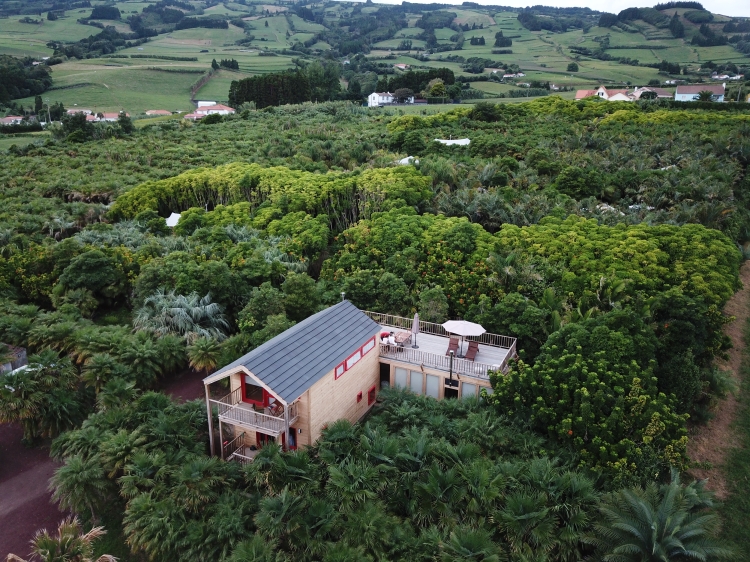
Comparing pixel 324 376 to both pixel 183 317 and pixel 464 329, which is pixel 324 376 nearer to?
pixel 464 329

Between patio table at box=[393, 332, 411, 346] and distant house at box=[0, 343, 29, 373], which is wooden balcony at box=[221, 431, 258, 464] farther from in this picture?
distant house at box=[0, 343, 29, 373]

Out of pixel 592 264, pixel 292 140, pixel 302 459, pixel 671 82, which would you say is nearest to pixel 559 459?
pixel 302 459

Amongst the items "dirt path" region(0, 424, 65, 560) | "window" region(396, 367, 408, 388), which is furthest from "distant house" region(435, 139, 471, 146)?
"dirt path" region(0, 424, 65, 560)

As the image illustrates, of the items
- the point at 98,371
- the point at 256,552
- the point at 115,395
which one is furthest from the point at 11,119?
the point at 256,552

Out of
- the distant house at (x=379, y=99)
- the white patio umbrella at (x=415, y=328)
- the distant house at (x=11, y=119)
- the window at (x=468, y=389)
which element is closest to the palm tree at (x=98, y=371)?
the white patio umbrella at (x=415, y=328)

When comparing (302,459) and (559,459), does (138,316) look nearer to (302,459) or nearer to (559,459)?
(302,459)
